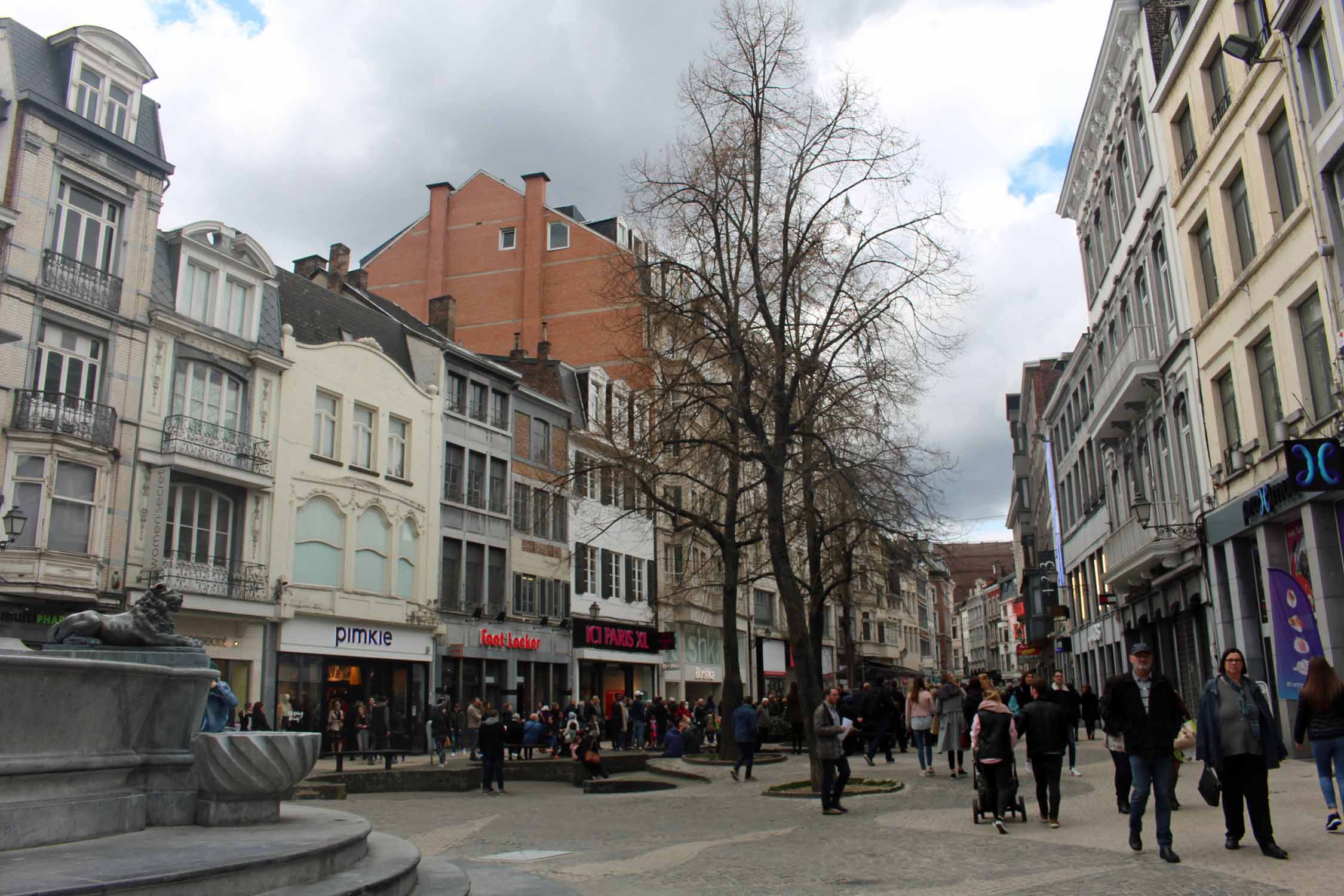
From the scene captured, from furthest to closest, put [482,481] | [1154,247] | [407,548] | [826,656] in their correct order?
[826,656], [482,481], [407,548], [1154,247]

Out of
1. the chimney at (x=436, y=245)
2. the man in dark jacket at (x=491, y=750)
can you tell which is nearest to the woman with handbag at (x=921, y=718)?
the man in dark jacket at (x=491, y=750)

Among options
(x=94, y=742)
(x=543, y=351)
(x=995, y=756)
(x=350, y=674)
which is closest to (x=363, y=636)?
(x=350, y=674)

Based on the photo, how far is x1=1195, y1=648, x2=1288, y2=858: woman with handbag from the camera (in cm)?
848

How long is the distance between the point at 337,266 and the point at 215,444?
1403cm

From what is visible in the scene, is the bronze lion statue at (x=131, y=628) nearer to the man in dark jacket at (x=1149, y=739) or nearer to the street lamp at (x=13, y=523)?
the man in dark jacket at (x=1149, y=739)

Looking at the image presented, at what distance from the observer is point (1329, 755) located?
8820 mm

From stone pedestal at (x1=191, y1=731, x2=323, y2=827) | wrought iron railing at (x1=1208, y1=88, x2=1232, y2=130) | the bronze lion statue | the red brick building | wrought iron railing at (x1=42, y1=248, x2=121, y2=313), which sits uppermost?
the red brick building

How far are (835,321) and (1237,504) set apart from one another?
30.6 ft

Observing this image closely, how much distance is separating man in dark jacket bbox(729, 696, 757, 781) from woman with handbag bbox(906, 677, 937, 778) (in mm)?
2811

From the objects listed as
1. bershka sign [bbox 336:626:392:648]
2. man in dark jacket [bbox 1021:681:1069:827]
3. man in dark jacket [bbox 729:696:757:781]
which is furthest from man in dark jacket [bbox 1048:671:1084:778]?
bershka sign [bbox 336:626:392:648]

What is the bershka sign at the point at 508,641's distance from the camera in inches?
1403

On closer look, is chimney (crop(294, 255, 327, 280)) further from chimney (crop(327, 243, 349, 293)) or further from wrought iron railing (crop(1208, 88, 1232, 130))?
wrought iron railing (crop(1208, 88, 1232, 130))

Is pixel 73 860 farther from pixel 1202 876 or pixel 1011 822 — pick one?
pixel 1011 822

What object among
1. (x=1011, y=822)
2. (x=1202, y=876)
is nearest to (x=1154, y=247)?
(x=1011, y=822)
